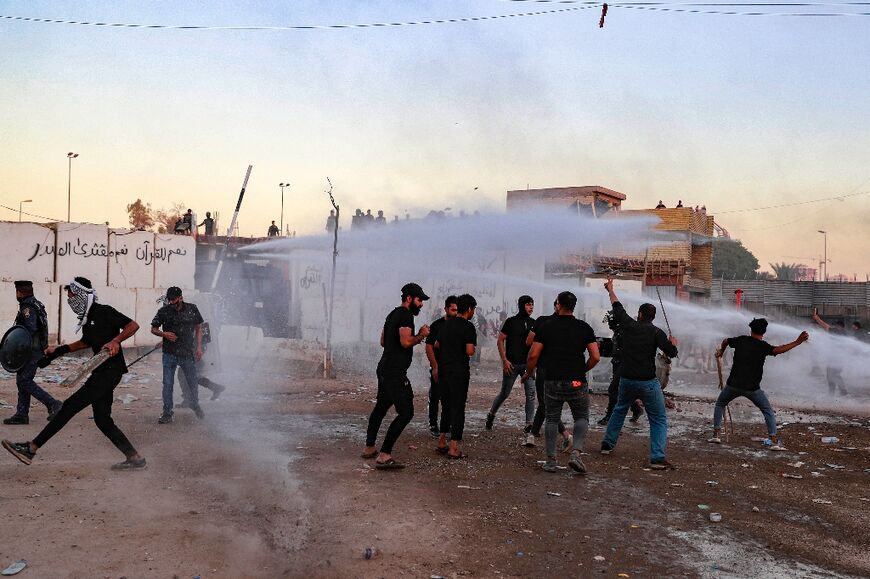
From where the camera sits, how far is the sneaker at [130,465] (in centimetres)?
719

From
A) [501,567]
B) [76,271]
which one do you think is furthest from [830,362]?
[76,271]

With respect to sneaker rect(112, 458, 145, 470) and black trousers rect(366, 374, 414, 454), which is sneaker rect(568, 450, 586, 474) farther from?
sneaker rect(112, 458, 145, 470)

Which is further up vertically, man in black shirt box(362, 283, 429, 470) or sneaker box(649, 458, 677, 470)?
man in black shirt box(362, 283, 429, 470)

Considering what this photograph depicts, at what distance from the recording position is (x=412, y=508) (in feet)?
20.6

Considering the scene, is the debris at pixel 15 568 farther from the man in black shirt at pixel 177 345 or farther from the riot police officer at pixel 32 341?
the man in black shirt at pixel 177 345

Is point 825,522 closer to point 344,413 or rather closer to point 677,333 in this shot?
point 344,413

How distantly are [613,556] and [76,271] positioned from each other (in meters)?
16.5

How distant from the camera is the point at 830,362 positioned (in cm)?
1736

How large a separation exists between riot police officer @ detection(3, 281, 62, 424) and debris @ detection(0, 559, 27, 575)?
478cm

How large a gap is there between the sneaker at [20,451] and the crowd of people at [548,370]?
3110 mm

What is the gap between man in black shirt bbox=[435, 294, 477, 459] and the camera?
8.56 meters

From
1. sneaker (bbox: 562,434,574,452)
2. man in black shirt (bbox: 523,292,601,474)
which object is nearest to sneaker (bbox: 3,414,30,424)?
man in black shirt (bbox: 523,292,601,474)

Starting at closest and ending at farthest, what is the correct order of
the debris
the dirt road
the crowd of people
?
the debris < the dirt road < the crowd of people

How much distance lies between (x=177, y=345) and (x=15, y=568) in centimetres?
569
